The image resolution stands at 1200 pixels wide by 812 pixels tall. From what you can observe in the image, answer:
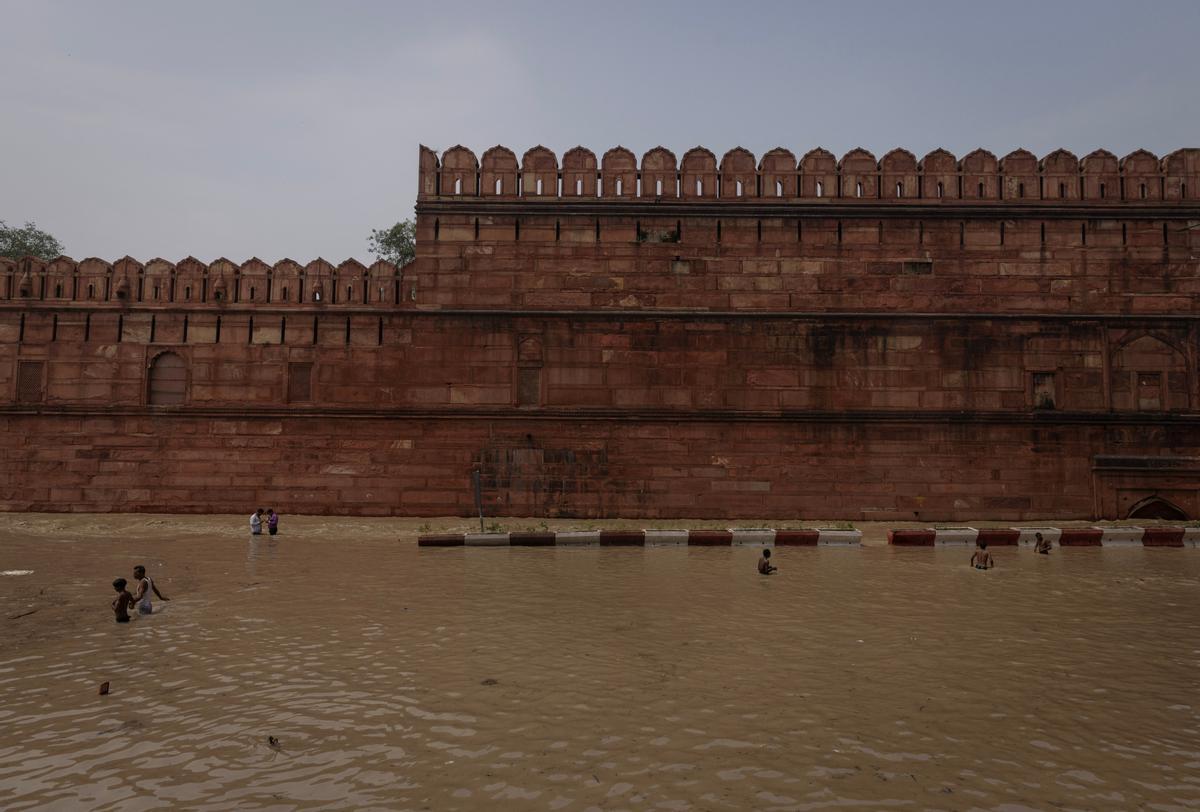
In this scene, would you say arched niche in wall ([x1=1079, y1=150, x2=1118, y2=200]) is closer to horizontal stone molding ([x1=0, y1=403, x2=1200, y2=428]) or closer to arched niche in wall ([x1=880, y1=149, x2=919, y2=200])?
arched niche in wall ([x1=880, y1=149, x2=919, y2=200])

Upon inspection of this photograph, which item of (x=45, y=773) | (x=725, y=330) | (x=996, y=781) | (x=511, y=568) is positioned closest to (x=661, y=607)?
(x=511, y=568)

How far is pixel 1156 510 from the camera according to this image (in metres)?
15.1

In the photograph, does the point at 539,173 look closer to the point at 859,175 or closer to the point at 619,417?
the point at 619,417

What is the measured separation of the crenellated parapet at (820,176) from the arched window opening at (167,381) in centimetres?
628

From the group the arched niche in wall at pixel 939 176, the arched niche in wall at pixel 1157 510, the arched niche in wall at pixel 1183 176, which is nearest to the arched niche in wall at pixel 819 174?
the arched niche in wall at pixel 939 176

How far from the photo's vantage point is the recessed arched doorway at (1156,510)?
15016mm

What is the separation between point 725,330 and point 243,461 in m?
10.4

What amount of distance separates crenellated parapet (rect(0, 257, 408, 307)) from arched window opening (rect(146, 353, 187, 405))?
129cm

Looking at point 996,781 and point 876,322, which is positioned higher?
point 876,322

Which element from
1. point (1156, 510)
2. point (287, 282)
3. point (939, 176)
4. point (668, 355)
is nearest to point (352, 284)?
point (287, 282)

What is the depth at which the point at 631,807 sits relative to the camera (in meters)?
3.56

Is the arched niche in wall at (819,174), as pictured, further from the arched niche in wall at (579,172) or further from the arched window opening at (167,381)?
the arched window opening at (167,381)

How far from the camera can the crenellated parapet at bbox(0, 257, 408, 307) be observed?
1584 centimetres

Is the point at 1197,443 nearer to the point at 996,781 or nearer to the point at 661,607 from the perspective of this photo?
the point at 661,607
